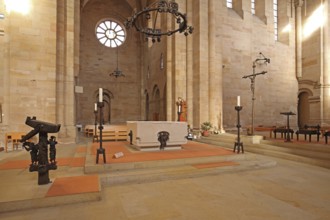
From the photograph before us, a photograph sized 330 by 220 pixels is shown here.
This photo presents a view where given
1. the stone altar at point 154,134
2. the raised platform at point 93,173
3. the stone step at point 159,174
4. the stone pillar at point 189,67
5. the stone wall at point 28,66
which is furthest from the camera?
the stone pillar at point 189,67

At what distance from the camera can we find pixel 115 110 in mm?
21906

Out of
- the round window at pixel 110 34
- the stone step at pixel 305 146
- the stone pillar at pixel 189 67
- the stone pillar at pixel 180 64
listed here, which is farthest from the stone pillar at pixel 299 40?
the round window at pixel 110 34

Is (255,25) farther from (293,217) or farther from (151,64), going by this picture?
(293,217)

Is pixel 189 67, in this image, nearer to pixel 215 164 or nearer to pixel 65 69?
pixel 65 69

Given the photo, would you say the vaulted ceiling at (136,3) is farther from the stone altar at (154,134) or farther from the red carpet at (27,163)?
the red carpet at (27,163)

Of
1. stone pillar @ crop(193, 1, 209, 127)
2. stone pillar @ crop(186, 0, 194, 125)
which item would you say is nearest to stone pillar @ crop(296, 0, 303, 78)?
stone pillar @ crop(193, 1, 209, 127)

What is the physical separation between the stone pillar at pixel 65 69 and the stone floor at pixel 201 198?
212 inches

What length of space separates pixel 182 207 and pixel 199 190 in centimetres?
83

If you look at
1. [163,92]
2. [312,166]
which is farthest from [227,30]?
[312,166]

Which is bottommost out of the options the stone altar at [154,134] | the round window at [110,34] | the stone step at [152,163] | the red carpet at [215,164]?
the red carpet at [215,164]

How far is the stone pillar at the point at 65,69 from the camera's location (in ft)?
32.8

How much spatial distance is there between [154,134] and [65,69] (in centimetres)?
625

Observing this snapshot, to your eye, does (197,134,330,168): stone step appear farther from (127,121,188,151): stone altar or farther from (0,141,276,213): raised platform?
(127,121,188,151): stone altar

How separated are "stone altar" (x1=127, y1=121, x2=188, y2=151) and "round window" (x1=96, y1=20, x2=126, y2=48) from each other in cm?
1733
